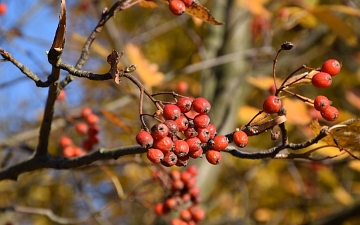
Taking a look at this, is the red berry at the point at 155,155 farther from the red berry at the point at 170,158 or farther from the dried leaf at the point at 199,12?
the dried leaf at the point at 199,12

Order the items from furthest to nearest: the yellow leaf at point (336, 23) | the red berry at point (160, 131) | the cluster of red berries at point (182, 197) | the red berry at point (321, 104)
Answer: the yellow leaf at point (336, 23)
the cluster of red berries at point (182, 197)
the red berry at point (321, 104)
the red berry at point (160, 131)

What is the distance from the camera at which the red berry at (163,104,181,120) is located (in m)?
0.91

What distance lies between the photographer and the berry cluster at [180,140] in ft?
3.01

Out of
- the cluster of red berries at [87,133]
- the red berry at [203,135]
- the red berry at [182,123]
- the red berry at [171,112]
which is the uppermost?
the cluster of red berries at [87,133]

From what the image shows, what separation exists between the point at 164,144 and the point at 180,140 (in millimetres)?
38

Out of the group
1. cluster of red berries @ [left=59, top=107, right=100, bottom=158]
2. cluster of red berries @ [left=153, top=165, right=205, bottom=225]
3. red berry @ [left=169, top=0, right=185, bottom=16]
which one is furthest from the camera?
cluster of red berries @ [left=59, top=107, right=100, bottom=158]

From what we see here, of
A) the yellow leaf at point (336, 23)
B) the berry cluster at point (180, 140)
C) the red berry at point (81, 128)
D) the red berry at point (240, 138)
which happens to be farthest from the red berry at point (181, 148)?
the yellow leaf at point (336, 23)

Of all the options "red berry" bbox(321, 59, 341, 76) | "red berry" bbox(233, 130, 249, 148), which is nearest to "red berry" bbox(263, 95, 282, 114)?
"red berry" bbox(233, 130, 249, 148)

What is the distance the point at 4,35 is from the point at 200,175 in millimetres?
1572

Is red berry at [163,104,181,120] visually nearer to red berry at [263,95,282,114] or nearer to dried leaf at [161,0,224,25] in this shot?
red berry at [263,95,282,114]

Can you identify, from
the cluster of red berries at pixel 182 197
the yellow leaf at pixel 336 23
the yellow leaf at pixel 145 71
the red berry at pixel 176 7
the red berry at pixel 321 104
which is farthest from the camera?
the yellow leaf at pixel 145 71

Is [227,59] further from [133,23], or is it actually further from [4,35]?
[133,23]

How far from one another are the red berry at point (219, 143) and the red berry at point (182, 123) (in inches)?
2.9

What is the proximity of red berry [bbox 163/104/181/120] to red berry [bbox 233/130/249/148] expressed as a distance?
154 millimetres
